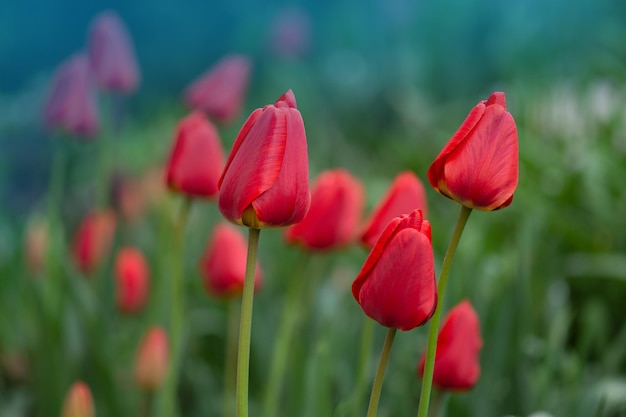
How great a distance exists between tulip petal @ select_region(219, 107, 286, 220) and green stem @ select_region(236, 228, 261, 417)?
2 cm

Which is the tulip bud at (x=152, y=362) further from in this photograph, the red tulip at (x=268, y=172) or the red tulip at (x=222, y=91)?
the red tulip at (x=268, y=172)

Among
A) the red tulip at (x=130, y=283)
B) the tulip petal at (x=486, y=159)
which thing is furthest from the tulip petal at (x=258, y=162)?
the red tulip at (x=130, y=283)

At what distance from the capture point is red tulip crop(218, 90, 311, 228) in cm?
54

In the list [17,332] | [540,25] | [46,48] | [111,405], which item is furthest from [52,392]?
[540,25]

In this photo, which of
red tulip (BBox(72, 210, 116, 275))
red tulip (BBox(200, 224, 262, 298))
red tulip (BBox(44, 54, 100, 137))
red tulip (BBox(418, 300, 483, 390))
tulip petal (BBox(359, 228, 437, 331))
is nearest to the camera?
tulip petal (BBox(359, 228, 437, 331))

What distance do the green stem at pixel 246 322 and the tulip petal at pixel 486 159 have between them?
0.12 meters

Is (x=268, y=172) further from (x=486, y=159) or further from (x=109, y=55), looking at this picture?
(x=109, y=55)

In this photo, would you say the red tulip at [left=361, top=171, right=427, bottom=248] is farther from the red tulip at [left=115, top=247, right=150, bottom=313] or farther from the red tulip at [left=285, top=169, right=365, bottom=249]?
the red tulip at [left=115, top=247, right=150, bottom=313]

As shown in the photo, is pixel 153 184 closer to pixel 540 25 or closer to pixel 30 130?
pixel 30 130

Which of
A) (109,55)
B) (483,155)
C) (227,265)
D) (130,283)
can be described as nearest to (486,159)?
(483,155)

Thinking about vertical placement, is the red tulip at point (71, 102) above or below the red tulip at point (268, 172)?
above

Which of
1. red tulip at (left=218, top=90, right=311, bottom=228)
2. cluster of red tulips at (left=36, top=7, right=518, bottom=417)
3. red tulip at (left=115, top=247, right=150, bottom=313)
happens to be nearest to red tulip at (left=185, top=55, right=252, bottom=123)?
cluster of red tulips at (left=36, top=7, right=518, bottom=417)

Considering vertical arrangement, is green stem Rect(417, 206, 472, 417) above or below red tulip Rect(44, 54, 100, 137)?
below

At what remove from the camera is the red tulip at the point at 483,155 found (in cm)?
54
